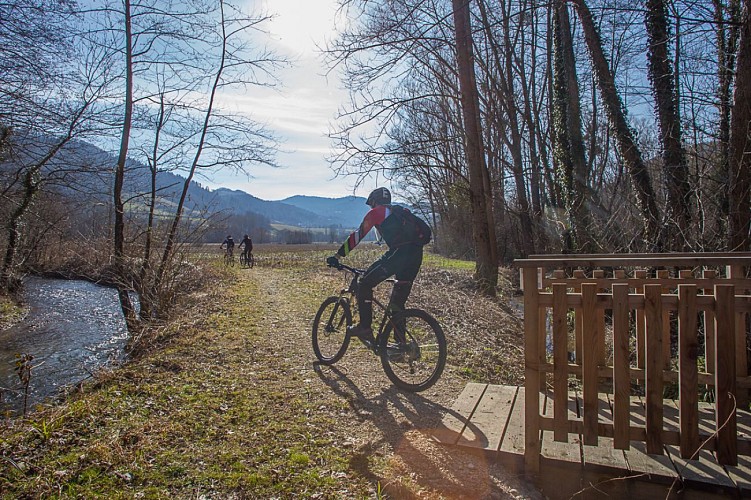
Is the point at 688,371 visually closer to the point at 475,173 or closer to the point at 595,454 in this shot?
the point at 595,454

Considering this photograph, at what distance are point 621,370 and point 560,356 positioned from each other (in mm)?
366

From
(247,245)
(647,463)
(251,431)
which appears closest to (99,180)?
(251,431)

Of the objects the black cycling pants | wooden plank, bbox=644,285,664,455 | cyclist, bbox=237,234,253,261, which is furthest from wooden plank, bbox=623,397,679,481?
cyclist, bbox=237,234,253,261

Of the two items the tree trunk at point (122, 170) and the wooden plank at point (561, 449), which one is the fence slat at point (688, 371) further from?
the tree trunk at point (122, 170)

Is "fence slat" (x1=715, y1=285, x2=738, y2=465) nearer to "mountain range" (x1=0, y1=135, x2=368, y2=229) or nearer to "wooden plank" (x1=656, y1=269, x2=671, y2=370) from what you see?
"wooden plank" (x1=656, y1=269, x2=671, y2=370)

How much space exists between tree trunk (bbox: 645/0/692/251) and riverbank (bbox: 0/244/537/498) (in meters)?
3.37

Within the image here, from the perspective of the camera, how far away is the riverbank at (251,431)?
324cm

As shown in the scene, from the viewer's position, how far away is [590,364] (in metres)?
3.01

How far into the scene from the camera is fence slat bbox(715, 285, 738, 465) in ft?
8.71

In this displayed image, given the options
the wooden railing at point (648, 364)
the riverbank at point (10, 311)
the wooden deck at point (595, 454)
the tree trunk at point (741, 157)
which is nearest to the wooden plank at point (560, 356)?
the wooden railing at point (648, 364)

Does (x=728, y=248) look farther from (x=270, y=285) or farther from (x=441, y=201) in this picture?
(x=441, y=201)

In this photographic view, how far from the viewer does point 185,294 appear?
1067 centimetres

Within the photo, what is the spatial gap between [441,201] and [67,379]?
30.4 meters

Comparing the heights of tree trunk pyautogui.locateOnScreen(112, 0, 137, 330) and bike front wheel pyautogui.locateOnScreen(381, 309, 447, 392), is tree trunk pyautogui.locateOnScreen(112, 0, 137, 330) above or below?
above
